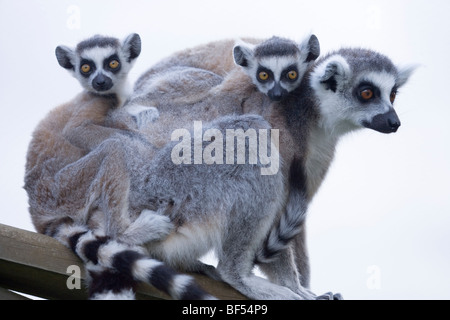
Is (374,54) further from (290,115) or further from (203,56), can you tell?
(203,56)

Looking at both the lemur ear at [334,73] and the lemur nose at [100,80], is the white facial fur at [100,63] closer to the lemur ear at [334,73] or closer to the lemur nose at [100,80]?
the lemur nose at [100,80]

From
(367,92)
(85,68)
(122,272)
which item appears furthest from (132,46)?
(122,272)

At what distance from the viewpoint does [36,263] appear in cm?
304

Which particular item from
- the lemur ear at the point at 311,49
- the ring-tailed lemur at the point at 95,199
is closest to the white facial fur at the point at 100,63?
the ring-tailed lemur at the point at 95,199

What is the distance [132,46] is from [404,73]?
208cm

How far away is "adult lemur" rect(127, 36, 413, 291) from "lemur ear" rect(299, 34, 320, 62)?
20 cm

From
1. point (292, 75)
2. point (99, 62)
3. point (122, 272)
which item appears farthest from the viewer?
point (99, 62)

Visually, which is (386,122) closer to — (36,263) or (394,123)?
(394,123)

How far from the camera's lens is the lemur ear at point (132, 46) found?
4738mm

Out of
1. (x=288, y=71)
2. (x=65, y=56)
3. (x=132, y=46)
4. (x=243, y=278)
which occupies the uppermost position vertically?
(x=132, y=46)

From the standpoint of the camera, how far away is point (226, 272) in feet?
11.3

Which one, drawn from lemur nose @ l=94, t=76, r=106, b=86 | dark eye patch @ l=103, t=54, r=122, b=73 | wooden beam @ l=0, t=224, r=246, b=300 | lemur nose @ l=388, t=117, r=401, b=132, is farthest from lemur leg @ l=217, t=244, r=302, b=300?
dark eye patch @ l=103, t=54, r=122, b=73

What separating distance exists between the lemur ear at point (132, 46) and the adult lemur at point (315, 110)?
32.3 inches
